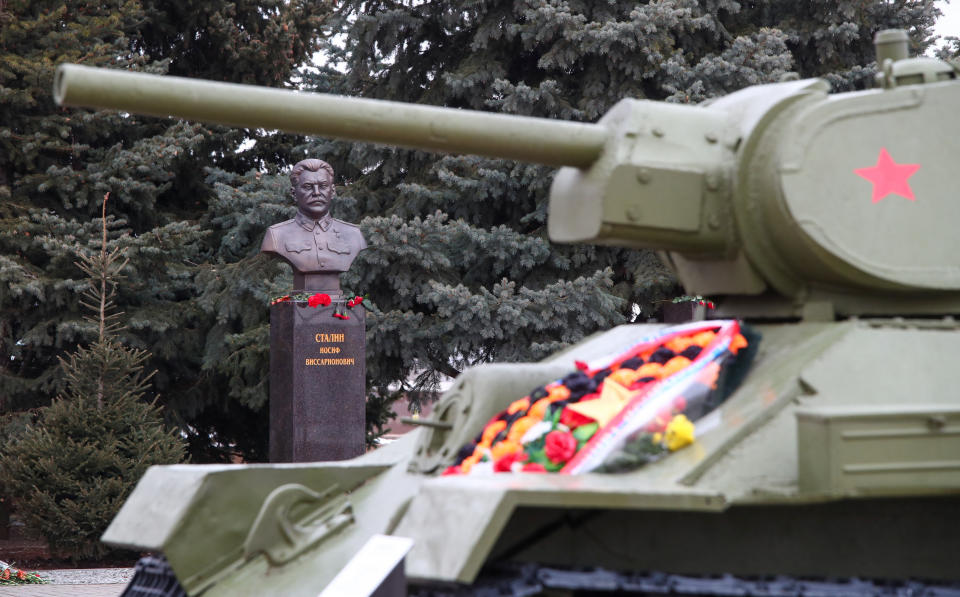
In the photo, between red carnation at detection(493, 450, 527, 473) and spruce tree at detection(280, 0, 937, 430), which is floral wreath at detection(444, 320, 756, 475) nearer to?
red carnation at detection(493, 450, 527, 473)

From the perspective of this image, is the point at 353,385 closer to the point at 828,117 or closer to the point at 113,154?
the point at 113,154

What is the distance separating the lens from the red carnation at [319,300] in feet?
43.4

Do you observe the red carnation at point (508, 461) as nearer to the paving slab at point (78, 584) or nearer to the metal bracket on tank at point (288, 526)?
the metal bracket on tank at point (288, 526)

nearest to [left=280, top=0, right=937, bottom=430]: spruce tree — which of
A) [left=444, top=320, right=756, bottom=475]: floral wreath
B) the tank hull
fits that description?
[left=444, top=320, right=756, bottom=475]: floral wreath

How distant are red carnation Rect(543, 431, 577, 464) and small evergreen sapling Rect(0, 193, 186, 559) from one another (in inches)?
362

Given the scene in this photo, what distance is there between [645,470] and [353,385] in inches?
361

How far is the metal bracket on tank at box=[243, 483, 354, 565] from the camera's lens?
226 inches

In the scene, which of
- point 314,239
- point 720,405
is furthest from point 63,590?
point 720,405

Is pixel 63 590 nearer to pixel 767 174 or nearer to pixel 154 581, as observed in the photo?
pixel 154 581

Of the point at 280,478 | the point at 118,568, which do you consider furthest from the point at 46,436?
the point at 280,478

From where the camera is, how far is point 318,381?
13359 mm

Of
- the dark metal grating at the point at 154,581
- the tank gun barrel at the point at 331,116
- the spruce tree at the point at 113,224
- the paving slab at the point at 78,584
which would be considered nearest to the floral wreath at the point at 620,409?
the tank gun barrel at the point at 331,116

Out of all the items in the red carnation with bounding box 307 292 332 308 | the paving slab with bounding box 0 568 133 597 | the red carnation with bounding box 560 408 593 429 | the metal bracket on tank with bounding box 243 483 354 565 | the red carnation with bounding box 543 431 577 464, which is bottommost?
the paving slab with bounding box 0 568 133 597

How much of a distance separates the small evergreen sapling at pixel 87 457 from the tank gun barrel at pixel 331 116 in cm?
892
